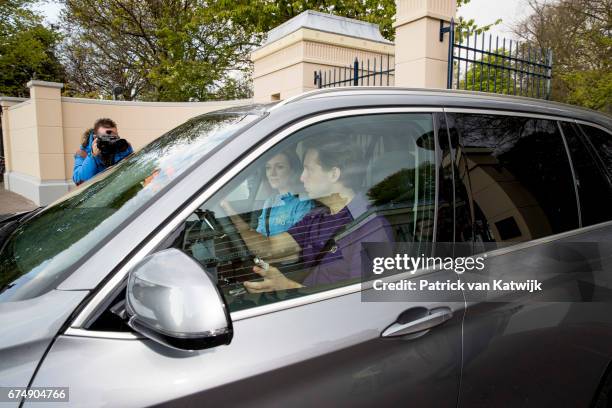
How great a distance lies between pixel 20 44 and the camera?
2095 cm

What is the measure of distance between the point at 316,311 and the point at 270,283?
0.55 ft

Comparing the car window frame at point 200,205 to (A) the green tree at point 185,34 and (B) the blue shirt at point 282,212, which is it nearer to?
(B) the blue shirt at point 282,212

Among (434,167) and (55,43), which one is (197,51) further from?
(434,167)

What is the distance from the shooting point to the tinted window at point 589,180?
2.00 metres

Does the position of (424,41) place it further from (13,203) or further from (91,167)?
(13,203)

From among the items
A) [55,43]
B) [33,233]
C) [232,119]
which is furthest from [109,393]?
[55,43]

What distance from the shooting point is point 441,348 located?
146 centimetres

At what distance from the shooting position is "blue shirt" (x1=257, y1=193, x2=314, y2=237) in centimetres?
150

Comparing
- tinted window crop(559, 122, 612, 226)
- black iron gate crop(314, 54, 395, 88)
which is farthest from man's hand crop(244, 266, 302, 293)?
black iron gate crop(314, 54, 395, 88)

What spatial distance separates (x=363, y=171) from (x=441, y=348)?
694 mm

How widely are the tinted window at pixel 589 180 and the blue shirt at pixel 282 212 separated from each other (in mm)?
1321

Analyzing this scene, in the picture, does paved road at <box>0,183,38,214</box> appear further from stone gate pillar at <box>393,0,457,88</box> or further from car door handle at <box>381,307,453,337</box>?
car door handle at <box>381,307,453,337</box>

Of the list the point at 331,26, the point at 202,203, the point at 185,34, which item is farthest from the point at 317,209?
the point at 185,34

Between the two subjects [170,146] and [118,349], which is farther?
[170,146]
